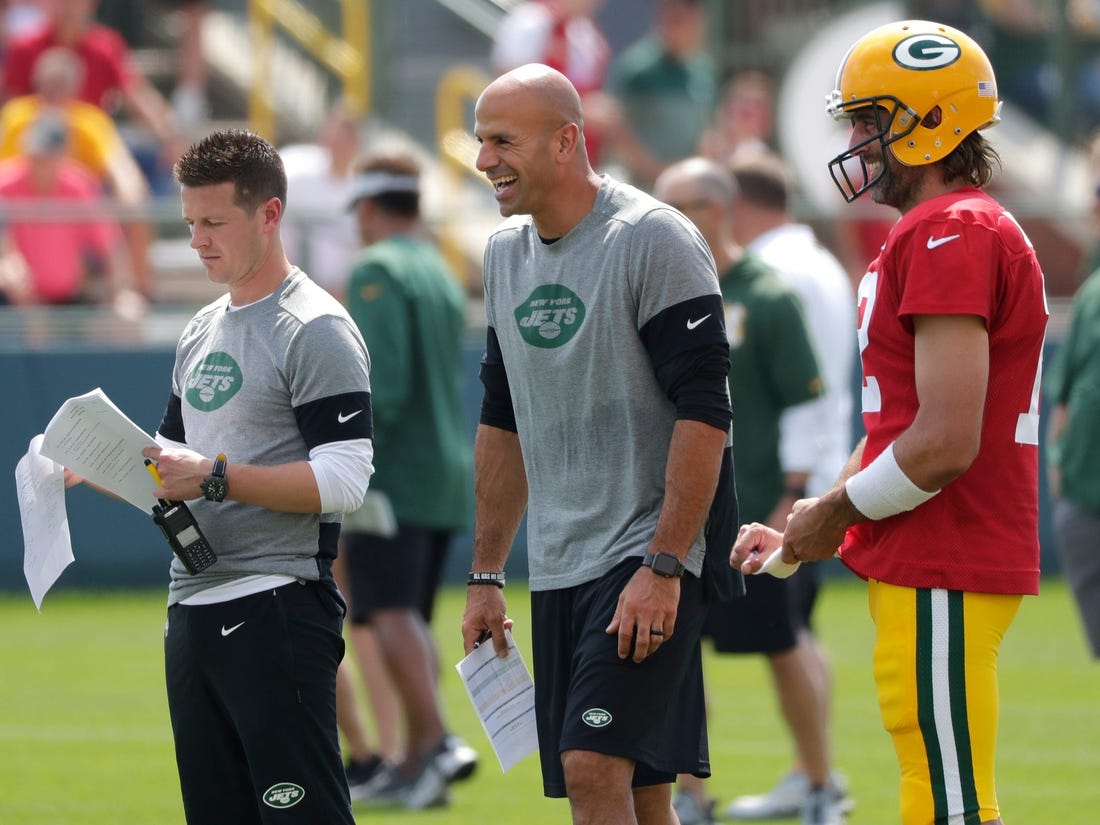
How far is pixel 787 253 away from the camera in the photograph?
843 centimetres

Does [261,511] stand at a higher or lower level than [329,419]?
lower

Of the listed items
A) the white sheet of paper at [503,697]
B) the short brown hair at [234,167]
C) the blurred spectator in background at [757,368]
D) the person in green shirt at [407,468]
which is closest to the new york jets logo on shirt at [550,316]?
the short brown hair at [234,167]

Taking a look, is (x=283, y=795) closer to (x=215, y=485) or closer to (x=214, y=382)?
(x=215, y=485)

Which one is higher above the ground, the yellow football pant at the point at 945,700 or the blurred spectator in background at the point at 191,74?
the blurred spectator in background at the point at 191,74

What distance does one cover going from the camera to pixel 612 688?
188 inches

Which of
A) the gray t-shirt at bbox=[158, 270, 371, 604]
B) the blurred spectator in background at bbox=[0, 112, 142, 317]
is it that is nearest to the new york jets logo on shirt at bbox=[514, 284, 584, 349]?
the gray t-shirt at bbox=[158, 270, 371, 604]

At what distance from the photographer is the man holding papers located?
476 centimetres

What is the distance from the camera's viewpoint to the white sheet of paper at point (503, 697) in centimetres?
514

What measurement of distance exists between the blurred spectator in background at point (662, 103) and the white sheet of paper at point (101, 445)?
11.4 meters

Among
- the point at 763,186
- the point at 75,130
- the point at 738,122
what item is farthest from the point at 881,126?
the point at 738,122

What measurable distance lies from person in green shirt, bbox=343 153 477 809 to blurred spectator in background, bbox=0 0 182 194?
808 cm

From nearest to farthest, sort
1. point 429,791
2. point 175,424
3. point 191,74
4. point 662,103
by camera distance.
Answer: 1. point 175,424
2. point 429,791
3. point 662,103
4. point 191,74

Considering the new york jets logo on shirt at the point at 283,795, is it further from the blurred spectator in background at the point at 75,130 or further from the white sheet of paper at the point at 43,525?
the blurred spectator in background at the point at 75,130

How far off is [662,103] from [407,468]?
26.9ft
